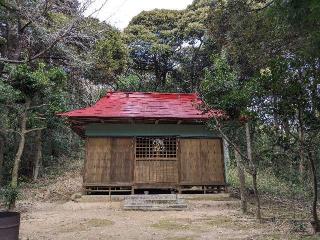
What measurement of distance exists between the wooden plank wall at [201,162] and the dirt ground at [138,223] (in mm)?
1521

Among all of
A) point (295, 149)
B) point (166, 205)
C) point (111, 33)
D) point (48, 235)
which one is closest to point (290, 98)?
point (295, 149)

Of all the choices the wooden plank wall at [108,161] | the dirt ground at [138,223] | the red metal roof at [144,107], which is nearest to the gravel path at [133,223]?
the dirt ground at [138,223]

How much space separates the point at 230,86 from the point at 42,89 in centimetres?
551

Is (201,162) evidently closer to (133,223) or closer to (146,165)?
(146,165)

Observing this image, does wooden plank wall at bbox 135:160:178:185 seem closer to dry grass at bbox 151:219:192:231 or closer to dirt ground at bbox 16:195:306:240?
dirt ground at bbox 16:195:306:240

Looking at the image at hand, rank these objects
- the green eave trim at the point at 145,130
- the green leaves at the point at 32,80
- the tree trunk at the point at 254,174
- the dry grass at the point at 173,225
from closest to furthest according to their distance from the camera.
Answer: the dry grass at the point at 173,225, the tree trunk at the point at 254,174, the green leaves at the point at 32,80, the green eave trim at the point at 145,130

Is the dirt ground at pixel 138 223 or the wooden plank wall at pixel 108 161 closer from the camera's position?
the dirt ground at pixel 138 223

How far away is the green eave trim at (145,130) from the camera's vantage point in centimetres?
1429

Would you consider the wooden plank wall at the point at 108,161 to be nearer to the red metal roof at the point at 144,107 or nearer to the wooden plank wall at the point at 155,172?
the wooden plank wall at the point at 155,172

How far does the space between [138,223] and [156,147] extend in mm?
5393

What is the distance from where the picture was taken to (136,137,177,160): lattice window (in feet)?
47.2

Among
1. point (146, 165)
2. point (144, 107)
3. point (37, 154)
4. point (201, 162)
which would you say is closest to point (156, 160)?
point (146, 165)

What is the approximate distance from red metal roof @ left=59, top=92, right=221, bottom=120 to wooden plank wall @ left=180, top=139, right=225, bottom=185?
3.87 feet

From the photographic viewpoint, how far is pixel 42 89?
36.3 feet
